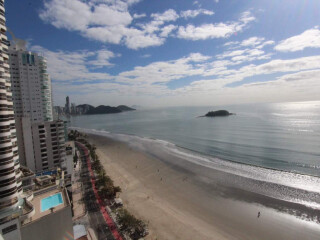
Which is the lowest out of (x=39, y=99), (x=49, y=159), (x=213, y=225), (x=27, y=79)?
(x=213, y=225)

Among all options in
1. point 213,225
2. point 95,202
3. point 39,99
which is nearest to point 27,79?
point 39,99

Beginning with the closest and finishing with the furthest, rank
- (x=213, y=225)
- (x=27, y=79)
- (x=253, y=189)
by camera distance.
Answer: (x=213, y=225), (x=253, y=189), (x=27, y=79)

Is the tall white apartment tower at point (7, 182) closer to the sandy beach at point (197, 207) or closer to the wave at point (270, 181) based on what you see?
the sandy beach at point (197, 207)

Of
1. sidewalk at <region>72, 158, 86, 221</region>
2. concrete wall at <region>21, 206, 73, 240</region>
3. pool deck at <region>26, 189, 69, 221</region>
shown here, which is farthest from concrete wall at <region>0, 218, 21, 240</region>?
sidewalk at <region>72, 158, 86, 221</region>

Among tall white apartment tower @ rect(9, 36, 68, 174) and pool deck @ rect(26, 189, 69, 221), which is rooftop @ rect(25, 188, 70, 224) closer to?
pool deck @ rect(26, 189, 69, 221)

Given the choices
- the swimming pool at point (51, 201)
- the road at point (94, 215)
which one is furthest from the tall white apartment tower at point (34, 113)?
the swimming pool at point (51, 201)

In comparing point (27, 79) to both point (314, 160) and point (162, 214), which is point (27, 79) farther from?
point (314, 160)

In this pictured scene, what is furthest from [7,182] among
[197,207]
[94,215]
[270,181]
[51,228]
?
[270,181]
